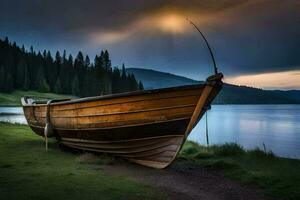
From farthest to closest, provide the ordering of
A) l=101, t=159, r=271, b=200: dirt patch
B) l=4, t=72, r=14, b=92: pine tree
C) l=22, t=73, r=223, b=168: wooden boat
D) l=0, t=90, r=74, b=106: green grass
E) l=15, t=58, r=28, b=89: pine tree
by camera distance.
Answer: l=15, t=58, r=28, b=89: pine tree
l=4, t=72, r=14, b=92: pine tree
l=0, t=90, r=74, b=106: green grass
l=22, t=73, r=223, b=168: wooden boat
l=101, t=159, r=271, b=200: dirt patch

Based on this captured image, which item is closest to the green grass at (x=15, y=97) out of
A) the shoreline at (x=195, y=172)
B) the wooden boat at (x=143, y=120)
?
the shoreline at (x=195, y=172)

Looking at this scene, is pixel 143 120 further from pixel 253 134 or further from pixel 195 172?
pixel 253 134

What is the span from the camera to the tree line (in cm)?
11575

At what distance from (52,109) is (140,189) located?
24.6ft

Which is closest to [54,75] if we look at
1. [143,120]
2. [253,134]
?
[253,134]

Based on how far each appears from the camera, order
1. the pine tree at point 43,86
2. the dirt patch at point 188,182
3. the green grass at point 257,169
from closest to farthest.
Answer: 1. the dirt patch at point 188,182
2. the green grass at point 257,169
3. the pine tree at point 43,86

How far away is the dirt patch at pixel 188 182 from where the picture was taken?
26.8 ft

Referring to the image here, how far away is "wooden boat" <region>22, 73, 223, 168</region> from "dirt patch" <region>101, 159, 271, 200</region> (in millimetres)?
592

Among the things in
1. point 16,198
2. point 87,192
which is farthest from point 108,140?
point 16,198

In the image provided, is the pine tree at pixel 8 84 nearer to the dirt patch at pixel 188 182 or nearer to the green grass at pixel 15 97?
the green grass at pixel 15 97

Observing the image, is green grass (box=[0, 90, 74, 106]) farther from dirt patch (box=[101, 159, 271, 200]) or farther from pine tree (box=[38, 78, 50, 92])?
dirt patch (box=[101, 159, 271, 200])

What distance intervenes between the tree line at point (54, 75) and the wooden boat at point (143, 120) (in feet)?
299

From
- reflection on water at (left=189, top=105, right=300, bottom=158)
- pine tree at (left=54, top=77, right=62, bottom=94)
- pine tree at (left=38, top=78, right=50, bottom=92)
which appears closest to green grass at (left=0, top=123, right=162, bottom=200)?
reflection on water at (left=189, top=105, right=300, bottom=158)

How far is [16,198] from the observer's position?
21.7ft
